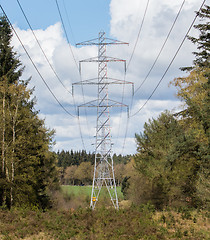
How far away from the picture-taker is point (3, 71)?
28172mm

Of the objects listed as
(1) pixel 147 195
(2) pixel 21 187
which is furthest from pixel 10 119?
(1) pixel 147 195

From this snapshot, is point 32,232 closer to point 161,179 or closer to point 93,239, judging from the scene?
point 93,239

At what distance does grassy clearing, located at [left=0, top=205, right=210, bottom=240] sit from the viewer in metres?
14.3

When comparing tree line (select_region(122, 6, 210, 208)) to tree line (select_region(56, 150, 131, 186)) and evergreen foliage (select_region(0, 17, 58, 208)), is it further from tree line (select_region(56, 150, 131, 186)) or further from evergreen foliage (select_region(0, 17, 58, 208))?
tree line (select_region(56, 150, 131, 186))

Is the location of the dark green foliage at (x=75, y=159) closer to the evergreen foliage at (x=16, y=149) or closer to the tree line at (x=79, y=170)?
the tree line at (x=79, y=170)

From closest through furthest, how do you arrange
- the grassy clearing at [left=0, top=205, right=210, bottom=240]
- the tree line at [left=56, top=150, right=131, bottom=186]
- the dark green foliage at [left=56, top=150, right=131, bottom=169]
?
the grassy clearing at [left=0, top=205, right=210, bottom=240] → the tree line at [left=56, top=150, right=131, bottom=186] → the dark green foliage at [left=56, top=150, right=131, bottom=169]

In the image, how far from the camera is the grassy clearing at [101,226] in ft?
47.0

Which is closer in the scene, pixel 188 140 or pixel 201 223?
pixel 201 223

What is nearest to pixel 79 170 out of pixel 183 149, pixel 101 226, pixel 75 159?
pixel 75 159

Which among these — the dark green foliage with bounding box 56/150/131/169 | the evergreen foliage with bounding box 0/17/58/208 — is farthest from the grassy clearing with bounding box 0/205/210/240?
the dark green foliage with bounding box 56/150/131/169

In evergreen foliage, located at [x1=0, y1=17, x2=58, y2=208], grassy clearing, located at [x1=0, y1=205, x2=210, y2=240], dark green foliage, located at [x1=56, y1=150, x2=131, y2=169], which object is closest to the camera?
grassy clearing, located at [x1=0, y1=205, x2=210, y2=240]

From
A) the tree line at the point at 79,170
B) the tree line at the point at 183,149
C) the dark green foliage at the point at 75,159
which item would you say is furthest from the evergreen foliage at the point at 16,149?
the dark green foliage at the point at 75,159

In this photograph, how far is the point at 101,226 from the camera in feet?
53.1

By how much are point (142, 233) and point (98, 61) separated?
67.3ft
